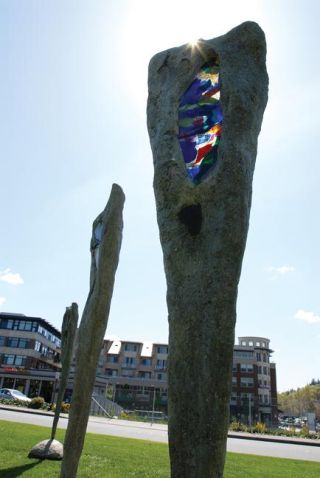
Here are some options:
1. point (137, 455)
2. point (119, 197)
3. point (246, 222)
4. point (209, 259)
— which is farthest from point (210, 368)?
point (137, 455)

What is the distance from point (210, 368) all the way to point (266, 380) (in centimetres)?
6919

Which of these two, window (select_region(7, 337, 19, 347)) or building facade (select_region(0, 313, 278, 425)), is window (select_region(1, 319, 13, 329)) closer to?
building facade (select_region(0, 313, 278, 425))

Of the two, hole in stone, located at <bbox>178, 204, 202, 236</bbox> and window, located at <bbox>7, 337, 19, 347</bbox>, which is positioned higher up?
window, located at <bbox>7, 337, 19, 347</bbox>

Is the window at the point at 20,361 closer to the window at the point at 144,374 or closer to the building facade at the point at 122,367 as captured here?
the building facade at the point at 122,367

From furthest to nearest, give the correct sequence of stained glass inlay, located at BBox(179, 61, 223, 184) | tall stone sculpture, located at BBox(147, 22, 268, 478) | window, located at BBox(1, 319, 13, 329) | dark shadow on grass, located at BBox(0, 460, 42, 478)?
window, located at BBox(1, 319, 13, 329) → dark shadow on grass, located at BBox(0, 460, 42, 478) → stained glass inlay, located at BBox(179, 61, 223, 184) → tall stone sculpture, located at BBox(147, 22, 268, 478)

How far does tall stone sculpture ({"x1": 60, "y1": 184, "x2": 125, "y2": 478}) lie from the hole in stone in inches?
129

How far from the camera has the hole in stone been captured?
11.4 ft

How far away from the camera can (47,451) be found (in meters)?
8.15

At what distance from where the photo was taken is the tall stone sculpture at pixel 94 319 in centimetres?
569

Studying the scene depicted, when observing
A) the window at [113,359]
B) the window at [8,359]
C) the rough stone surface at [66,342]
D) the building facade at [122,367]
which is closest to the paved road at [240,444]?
the rough stone surface at [66,342]

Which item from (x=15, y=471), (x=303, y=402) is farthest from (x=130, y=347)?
(x=15, y=471)

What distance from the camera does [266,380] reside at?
66.9m

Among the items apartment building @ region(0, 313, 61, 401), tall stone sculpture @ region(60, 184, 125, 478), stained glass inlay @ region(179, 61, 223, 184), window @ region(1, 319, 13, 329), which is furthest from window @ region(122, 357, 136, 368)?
stained glass inlay @ region(179, 61, 223, 184)

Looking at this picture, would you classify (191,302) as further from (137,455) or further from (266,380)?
(266,380)
